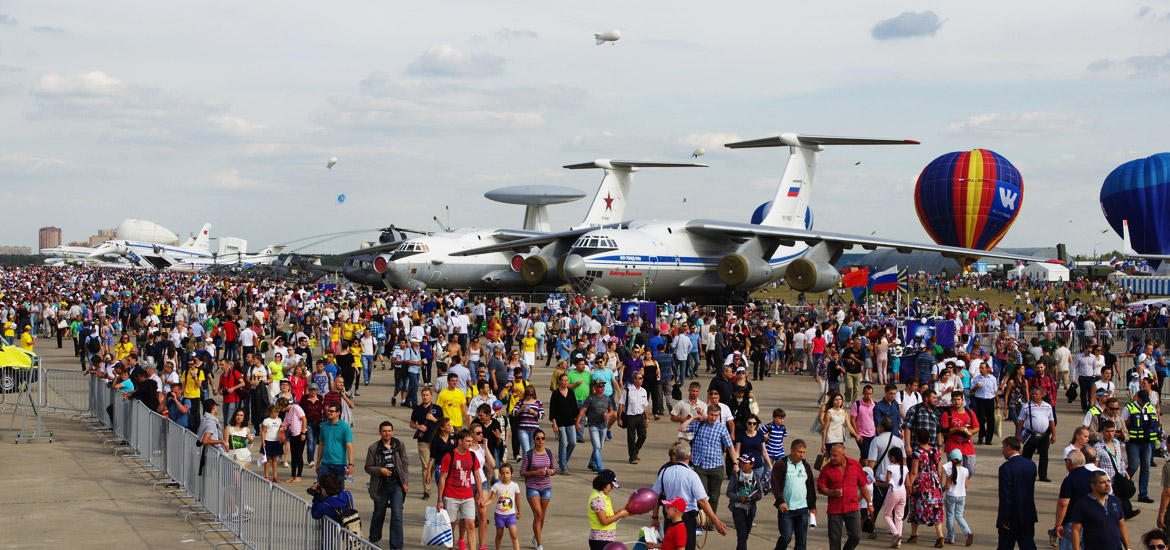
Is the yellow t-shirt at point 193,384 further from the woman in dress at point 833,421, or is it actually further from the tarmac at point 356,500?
the woman in dress at point 833,421

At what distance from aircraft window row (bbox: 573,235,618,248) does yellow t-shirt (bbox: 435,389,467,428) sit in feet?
75.7

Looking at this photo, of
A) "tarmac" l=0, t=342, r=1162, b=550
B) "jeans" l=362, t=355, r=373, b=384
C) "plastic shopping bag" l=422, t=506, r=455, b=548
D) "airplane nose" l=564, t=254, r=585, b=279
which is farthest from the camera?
"airplane nose" l=564, t=254, r=585, b=279

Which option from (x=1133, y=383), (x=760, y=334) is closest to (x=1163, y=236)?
(x=760, y=334)

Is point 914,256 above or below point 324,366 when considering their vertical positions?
above

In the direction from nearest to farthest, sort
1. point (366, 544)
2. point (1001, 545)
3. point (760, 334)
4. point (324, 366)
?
1. point (366, 544)
2. point (1001, 545)
3. point (324, 366)
4. point (760, 334)

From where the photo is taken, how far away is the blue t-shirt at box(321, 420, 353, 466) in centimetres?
1000

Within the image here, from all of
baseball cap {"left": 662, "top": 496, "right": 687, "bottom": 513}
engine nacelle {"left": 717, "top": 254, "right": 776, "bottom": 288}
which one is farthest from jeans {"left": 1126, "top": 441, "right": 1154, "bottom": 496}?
engine nacelle {"left": 717, "top": 254, "right": 776, "bottom": 288}

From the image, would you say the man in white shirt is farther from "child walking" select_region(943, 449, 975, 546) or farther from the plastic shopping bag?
the plastic shopping bag

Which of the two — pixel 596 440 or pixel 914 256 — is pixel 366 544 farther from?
pixel 914 256

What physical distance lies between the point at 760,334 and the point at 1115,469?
12330 millimetres

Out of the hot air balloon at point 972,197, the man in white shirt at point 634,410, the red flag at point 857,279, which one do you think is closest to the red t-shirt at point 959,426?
the man in white shirt at point 634,410

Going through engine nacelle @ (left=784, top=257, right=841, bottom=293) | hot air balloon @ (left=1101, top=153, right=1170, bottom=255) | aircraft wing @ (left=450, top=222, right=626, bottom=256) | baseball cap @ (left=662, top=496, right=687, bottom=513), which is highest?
hot air balloon @ (left=1101, top=153, right=1170, bottom=255)

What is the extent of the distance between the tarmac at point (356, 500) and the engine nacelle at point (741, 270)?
1965 centimetres

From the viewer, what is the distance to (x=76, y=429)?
53.3ft
